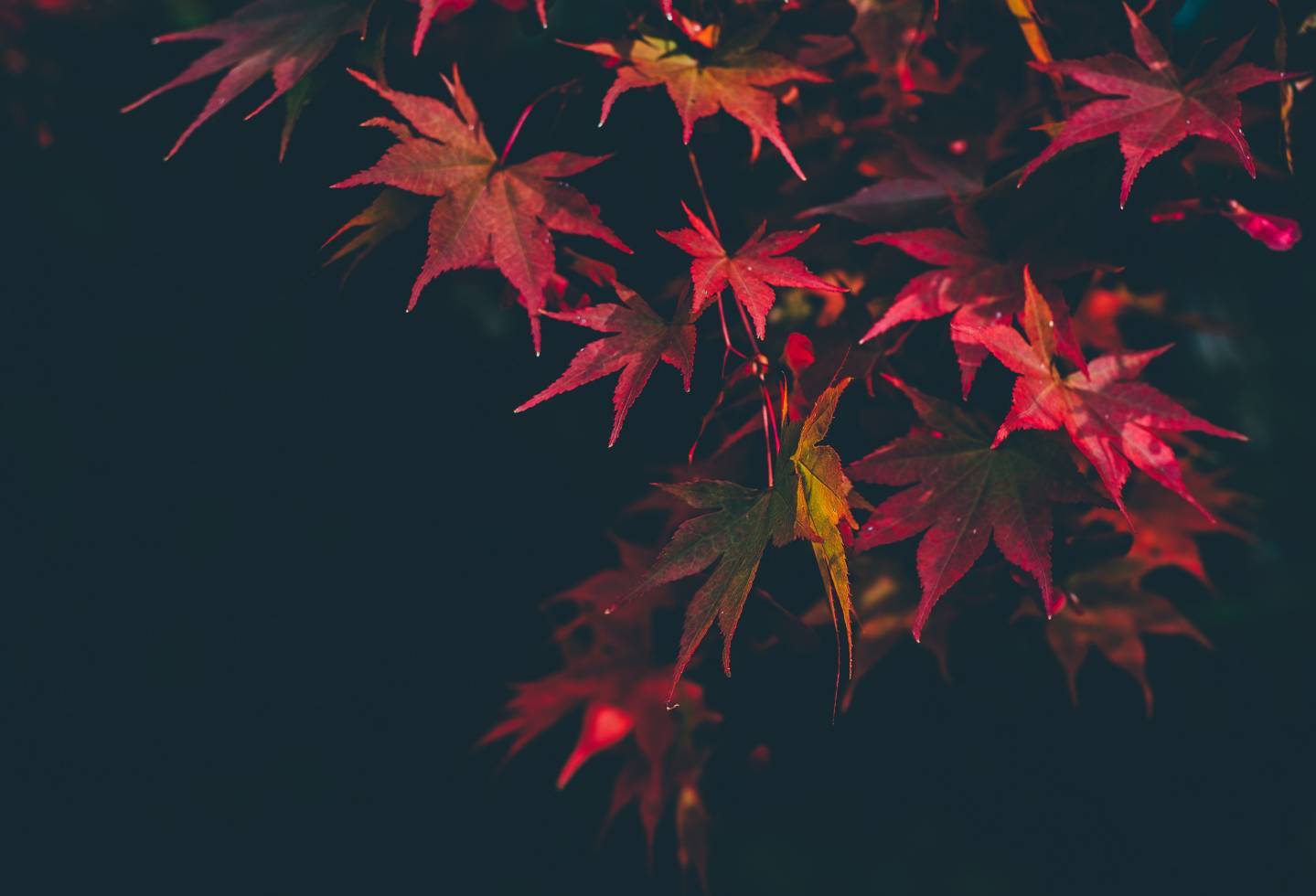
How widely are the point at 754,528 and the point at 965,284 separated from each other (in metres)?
0.27

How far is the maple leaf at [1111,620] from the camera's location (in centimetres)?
87

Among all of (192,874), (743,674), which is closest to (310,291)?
(743,674)

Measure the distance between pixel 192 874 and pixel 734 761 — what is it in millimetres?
831

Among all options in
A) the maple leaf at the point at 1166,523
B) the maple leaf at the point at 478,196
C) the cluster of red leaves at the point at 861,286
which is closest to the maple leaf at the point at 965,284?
the cluster of red leaves at the point at 861,286

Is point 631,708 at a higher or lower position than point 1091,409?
lower

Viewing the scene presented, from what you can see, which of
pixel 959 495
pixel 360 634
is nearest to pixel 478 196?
pixel 959 495

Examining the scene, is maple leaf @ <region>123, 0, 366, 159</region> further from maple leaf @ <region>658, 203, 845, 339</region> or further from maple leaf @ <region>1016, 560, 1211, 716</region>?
maple leaf @ <region>1016, 560, 1211, 716</region>

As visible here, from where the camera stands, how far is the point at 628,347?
0.65 metres

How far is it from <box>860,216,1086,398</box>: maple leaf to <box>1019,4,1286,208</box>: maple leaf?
69 millimetres

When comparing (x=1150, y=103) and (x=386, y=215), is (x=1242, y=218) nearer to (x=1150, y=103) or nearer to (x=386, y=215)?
(x=1150, y=103)

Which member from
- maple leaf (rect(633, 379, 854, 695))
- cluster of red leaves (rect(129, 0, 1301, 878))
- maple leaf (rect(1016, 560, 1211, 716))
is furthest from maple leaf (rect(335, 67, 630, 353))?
maple leaf (rect(1016, 560, 1211, 716))

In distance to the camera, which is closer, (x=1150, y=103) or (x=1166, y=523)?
(x=1150, y=103)

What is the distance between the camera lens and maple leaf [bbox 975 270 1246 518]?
65 cm

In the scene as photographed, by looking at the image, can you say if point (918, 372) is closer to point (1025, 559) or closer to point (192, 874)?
point (1025, 559)
